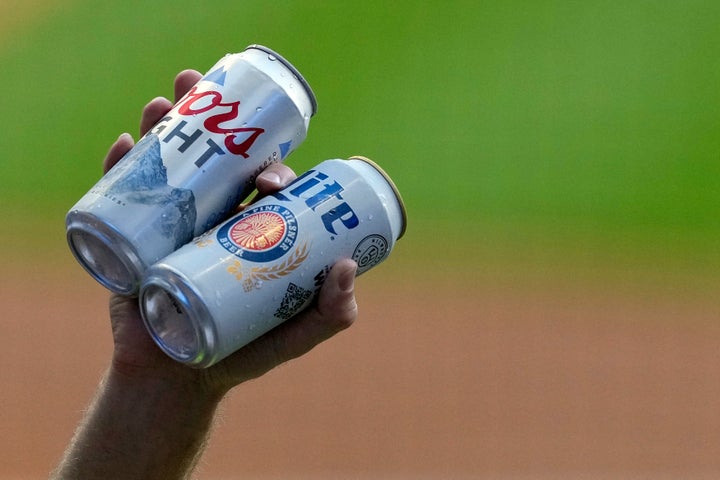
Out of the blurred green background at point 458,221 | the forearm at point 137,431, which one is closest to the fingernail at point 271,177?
the forearm at point 137,431

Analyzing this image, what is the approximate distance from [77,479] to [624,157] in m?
4.20

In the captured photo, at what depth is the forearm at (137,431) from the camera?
58.9 inches

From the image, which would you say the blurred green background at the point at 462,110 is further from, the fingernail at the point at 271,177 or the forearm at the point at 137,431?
the fingernail at the point at 271,177

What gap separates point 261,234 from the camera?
124 centimetres

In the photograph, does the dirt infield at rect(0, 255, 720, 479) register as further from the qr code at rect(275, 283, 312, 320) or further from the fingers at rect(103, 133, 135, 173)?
the qr code at rect(275, 283, 312, 320)

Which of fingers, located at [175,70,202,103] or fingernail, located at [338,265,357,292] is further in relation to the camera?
fingers, located at [175,70,202,103]

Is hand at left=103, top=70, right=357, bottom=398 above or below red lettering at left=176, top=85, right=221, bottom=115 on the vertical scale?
below

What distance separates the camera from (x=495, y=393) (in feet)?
12.9

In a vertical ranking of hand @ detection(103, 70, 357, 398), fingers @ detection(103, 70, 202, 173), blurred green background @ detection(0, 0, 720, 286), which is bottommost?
blurred green background @ detection(0, 0, 720, 286)

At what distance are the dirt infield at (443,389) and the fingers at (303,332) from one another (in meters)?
2.02

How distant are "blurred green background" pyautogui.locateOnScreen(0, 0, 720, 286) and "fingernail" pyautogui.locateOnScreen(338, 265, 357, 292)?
3.42 meters

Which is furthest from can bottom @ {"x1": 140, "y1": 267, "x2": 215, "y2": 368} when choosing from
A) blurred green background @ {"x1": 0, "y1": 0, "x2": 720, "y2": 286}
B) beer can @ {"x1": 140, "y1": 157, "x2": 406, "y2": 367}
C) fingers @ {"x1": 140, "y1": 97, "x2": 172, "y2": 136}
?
blurred green background @ {"x1": 0, "y1": 0, "x2": 720, "y2": 286}

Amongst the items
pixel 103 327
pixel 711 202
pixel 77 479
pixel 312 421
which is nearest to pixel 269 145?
pixel 77 479

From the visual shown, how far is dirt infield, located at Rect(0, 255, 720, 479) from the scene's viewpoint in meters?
3.68
